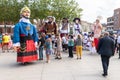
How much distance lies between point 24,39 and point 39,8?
45.8 meters

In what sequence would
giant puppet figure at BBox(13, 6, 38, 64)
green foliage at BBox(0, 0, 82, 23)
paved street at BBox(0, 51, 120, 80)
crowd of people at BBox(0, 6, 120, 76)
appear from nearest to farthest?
paved street at BBox(0, 51, 120, 80), crowd of people at BBox(0, 6, 120, 76), giant puppet figure at BBox(13, 6, 38, 64), green foliage at BBox(0, 0, 82, 23)

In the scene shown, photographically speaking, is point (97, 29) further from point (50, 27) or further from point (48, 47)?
point (48, 47)

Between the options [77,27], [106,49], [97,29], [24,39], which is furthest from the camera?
[97,29]

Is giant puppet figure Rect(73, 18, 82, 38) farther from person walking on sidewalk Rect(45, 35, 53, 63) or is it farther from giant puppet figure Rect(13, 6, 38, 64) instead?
giant puppet figure Rect(13, 6, 38, 64)

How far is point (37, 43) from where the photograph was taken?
574 inches

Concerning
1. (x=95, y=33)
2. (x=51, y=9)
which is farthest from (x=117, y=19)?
(x=95, y=33)

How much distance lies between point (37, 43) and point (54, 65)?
63.1 inches

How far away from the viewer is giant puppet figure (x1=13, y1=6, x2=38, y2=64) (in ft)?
43.5

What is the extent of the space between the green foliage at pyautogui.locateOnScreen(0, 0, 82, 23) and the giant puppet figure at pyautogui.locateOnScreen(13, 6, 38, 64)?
4336 centimetres

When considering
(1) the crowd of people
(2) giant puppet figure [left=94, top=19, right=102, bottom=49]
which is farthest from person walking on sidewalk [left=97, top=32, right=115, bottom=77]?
(2) giant puppet figure [left=94, top=19, right=102, bottom=49]

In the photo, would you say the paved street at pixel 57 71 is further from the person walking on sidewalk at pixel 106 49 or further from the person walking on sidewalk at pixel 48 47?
the person walking on sidewalk at pixel 106 49

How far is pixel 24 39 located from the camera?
13.6 meters

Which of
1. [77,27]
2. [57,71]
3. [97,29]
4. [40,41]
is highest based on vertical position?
[77,27]

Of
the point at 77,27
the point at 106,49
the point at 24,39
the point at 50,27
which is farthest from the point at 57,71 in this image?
the point at 77,27
